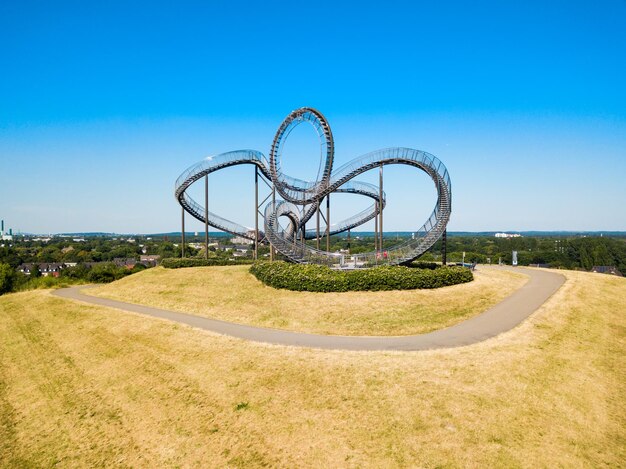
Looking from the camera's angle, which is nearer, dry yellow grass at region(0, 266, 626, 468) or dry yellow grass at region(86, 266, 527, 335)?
dry yellow grass at region(0, 266, 626, 468)

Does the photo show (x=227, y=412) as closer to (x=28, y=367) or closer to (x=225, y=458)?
(x=225, y=458)

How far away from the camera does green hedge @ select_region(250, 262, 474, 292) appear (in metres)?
21.1

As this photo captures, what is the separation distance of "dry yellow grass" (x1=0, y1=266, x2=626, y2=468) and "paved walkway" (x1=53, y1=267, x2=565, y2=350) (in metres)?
0.80

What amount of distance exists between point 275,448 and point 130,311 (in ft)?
55.3

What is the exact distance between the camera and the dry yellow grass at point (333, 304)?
54.5 feet

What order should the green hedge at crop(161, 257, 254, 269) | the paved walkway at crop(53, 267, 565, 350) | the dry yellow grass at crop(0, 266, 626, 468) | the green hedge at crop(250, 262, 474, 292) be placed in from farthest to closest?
1. the green hedge at crop(161, 257, 254, 269)
2. the green hedge at crop(250, 262, 474, 292)
3. the paved walkway at crop(53, 267, 565, 350)
4. the dry yellow grass at crop(0, 266, 626, 468)

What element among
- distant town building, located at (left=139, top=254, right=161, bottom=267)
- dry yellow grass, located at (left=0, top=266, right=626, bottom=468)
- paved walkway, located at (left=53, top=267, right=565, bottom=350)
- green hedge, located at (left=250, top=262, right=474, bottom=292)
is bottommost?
distant town building, located at (left=139, top=254, right=161, bottom=267)

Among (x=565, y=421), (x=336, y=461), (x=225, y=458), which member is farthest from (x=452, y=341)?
(x=225, y=458)

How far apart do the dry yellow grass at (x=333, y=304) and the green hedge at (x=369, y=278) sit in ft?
1.71

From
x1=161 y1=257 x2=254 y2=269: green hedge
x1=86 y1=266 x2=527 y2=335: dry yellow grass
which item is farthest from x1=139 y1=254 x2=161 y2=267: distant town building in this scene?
x1=86 y1=266 x2=527 y2=335: dry yellow grass

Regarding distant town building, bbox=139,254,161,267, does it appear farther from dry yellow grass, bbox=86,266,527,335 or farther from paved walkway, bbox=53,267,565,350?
paved walkway, bbox=53,267,565,350

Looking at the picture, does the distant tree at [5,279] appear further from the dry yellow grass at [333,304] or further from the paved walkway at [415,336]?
the paved walkway at [415,336]

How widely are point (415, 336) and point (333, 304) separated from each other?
5.28 meters

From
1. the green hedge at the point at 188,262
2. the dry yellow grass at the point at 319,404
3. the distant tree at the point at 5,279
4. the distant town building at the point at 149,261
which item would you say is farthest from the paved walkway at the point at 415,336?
the distant town building at the point at 149,261
